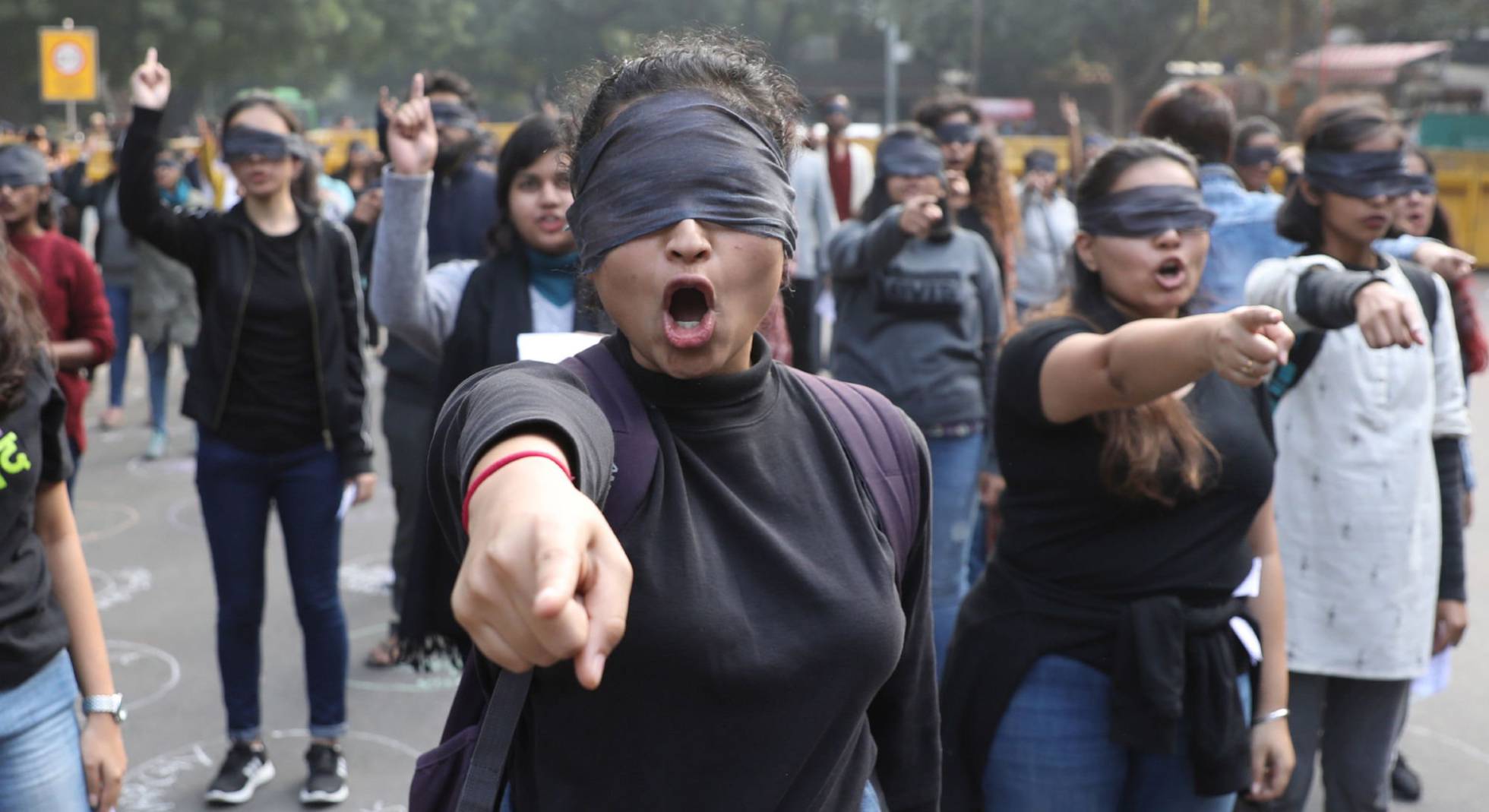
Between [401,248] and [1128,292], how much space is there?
6.00 ft

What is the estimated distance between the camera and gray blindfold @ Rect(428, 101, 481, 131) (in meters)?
5.93

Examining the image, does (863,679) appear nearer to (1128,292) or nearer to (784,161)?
(784,161)

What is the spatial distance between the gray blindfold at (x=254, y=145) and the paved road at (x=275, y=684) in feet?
6.82

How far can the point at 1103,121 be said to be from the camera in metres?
51.2

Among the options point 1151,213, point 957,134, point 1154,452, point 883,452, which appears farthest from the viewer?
point 957,134

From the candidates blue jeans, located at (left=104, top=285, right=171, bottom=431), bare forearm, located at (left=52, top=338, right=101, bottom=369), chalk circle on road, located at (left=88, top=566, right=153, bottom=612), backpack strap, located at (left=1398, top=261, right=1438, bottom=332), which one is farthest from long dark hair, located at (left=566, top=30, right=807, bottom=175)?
blue jeans, located at (left=104, top=285, right=171, bottom=431)

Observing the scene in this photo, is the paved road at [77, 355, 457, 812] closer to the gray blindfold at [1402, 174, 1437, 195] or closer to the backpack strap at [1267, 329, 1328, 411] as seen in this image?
the backpack strap at [1267, 329, 1328, 411]

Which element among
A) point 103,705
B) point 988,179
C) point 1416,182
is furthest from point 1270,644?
point 988,179

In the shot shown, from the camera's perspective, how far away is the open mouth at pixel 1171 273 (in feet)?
9.91

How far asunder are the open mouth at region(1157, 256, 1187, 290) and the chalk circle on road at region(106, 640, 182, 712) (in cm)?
422

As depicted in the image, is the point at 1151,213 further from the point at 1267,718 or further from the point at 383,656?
the point at 383,656

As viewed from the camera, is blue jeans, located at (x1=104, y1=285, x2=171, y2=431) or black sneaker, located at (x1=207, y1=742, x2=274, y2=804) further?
blue jeans, located at (x1=104, y1=285, x2=171, y2=431)

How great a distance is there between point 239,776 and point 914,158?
3.35 metres

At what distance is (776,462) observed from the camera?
178 cm
